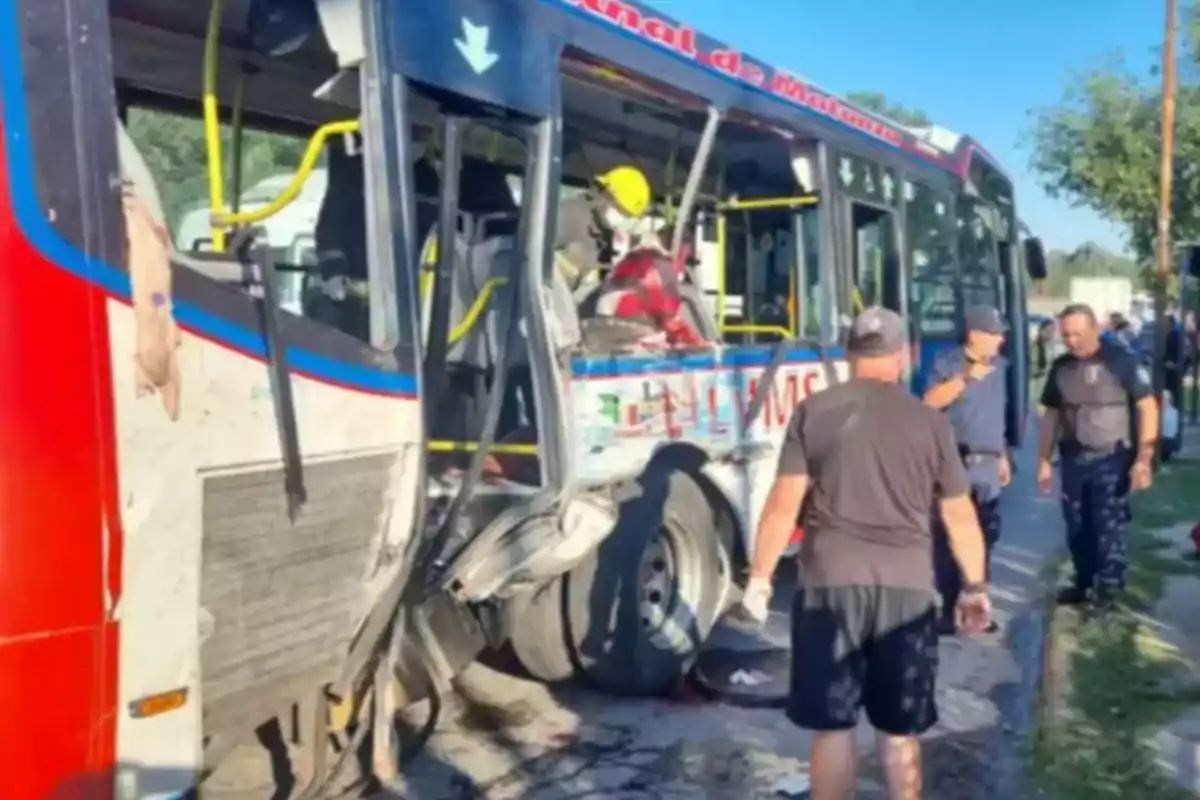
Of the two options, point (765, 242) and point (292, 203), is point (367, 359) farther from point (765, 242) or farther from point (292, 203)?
point (765, 242)

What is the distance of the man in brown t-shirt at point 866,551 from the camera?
4.58 metres

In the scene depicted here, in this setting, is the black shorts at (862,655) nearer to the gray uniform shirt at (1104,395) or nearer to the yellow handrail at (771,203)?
the yellow handrail at (771,203)

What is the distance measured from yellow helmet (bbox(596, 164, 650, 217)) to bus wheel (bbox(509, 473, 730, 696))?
128 cm

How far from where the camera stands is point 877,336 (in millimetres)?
4668

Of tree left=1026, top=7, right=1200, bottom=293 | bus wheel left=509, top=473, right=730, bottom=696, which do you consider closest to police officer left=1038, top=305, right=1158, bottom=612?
bus wheel left=509, top=473, right=730, bottom=696

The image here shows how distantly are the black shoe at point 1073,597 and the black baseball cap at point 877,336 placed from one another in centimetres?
425

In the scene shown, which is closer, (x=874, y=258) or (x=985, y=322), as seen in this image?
(x=985, y=322)

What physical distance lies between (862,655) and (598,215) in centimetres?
312

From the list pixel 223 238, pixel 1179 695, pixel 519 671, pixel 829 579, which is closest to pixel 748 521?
pixel 519 671

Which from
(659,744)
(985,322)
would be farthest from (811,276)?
(659,744)

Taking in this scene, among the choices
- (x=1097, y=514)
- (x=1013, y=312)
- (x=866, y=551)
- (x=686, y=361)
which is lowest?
(x=1097, y=514)

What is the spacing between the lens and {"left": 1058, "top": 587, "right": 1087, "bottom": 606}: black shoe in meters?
8.42

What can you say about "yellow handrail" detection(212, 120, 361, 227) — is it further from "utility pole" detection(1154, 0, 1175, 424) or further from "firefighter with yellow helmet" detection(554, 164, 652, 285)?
"utility pole" detection(1154, 0, 1175, 424)

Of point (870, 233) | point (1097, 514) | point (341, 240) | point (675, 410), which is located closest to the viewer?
point (341, 240)
